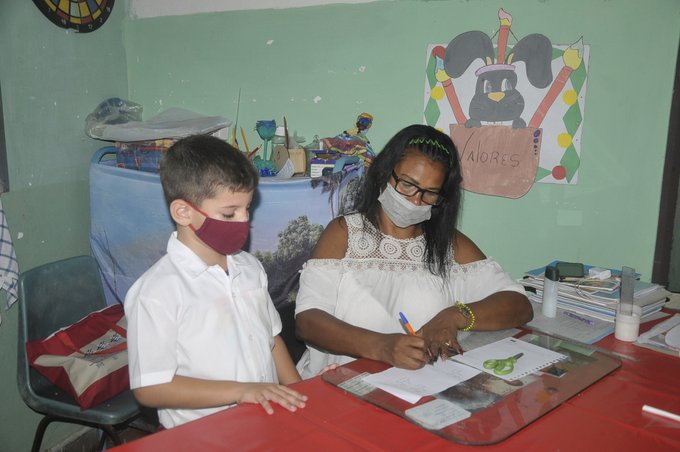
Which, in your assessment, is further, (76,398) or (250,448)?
(76,398)

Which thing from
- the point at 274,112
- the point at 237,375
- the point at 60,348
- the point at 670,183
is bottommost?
the point at 60,348

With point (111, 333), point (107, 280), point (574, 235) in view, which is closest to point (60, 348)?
point (111, 333)

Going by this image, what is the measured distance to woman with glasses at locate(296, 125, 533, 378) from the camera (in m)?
1.66

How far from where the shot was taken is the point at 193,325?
1257 millimetres

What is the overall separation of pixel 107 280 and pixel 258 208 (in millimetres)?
943

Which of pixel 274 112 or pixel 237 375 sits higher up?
pixel 274 112

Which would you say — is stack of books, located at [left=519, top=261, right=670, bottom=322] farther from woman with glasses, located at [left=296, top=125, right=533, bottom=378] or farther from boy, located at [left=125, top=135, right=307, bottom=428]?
boy, located at [left=125, top=135, right=307, bottom=428]

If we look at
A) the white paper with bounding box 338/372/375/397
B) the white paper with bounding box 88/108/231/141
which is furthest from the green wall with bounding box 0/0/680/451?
the white paper with bounding box 338/372/375/397

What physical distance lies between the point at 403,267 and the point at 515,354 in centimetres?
51

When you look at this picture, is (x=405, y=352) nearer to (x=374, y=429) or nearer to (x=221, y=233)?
(x=374, y=429)

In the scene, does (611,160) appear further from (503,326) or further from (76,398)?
(76,398)

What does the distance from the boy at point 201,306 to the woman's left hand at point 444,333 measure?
42 centimetres

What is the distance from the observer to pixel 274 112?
2844 mm

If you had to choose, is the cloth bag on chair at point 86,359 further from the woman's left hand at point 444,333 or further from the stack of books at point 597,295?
the stack of books at point 597,295
